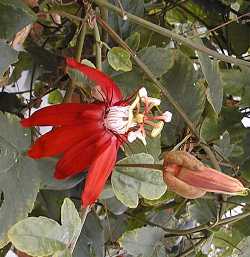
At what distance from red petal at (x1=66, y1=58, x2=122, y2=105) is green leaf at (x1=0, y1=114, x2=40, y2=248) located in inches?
3.0

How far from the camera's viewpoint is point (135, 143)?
64 cm

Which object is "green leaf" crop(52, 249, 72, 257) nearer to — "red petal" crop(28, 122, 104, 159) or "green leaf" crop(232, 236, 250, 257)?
"red petal" crop(28, 122, 104, 159)

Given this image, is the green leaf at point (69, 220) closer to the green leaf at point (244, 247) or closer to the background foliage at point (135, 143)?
the background foliage at point (135, 143)

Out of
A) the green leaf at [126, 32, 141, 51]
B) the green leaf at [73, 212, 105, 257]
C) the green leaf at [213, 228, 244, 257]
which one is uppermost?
the green leaf at [126, 32, 141, 51]

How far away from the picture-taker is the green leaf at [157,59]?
0.65 m

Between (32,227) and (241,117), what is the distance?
1.28ft

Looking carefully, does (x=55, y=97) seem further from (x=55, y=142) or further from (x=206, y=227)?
(x=55, y=142)

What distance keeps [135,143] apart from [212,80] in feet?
0.32

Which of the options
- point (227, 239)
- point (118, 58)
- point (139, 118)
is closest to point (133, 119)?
point (139, 118)

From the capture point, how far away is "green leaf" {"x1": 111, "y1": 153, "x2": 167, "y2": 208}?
576mm

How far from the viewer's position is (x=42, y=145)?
48cm

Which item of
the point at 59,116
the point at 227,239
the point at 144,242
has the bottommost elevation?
the point at 227,239

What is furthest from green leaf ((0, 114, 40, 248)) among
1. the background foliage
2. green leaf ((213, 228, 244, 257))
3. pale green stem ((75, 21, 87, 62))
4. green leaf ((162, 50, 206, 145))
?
green leaf ((213, 228, 244, 257))

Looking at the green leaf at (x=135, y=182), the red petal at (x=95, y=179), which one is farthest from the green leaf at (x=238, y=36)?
the red petal at (x=95, y=179)
